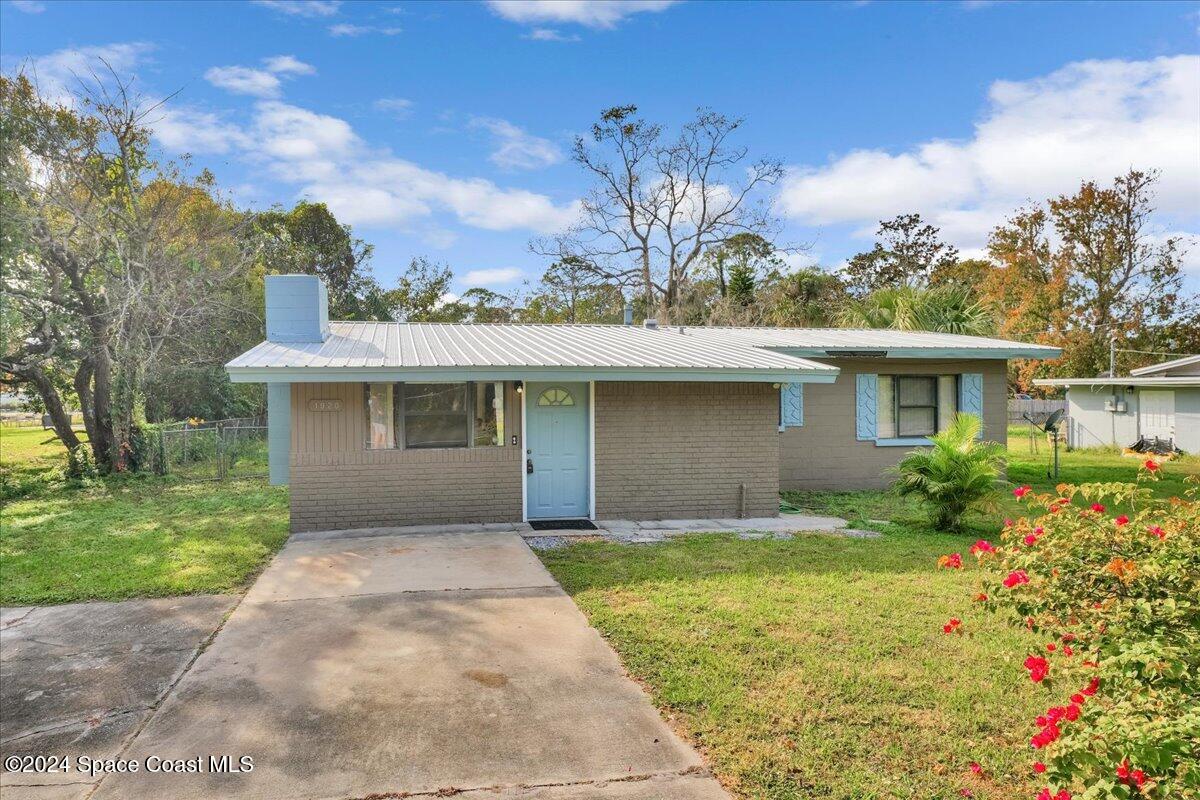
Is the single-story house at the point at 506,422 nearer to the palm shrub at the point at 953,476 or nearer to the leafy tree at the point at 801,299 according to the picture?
the palm shrub at the point at 953,476

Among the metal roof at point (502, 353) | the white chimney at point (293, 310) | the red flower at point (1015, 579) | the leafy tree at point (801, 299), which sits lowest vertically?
the red flower at point (1015, 579)

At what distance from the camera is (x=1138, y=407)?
21.0m

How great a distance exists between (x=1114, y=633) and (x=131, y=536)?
1038 centimetres

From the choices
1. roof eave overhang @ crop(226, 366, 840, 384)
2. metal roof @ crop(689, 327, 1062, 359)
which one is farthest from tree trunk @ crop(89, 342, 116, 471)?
metal roof @ crop(689, 327, 1062, 359)

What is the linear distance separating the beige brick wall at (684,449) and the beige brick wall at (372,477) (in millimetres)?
1426

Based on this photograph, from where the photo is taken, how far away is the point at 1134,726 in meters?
2.37

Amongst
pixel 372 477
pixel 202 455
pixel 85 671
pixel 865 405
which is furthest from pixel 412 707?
pixel 202 455

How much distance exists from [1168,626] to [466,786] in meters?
3.10

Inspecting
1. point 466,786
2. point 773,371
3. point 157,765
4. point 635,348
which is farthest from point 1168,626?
point 635,348

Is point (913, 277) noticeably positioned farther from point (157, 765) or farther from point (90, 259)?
point (157, 765)

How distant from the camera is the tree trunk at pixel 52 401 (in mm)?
15305

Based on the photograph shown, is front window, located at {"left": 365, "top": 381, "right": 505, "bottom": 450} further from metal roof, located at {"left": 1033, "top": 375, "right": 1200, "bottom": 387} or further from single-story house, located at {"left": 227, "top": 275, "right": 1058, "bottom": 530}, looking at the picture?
metal roof, located at {"left": 1033, "top": 375, "right": 1200, "bottom": 387}

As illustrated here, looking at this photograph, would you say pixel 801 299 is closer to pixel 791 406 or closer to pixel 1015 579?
pixel 791 406

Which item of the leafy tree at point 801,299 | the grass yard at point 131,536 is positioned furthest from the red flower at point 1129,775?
the leafy tree at point 801,299
